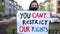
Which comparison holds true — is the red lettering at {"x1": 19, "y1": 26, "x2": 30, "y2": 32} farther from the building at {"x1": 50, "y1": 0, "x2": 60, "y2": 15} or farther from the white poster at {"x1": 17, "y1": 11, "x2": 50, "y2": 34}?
the building at {"x1": 50, "y1": 0, "x2": 60, "y2": 15}

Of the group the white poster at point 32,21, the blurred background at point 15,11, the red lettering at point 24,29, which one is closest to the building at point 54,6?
the blurred background at point 15,11

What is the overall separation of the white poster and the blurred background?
13 centimetres

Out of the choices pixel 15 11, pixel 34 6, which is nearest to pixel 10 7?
pixel 15 11

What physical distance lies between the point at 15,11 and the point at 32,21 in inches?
12.2

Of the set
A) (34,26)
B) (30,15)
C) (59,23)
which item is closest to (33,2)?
(30,15)

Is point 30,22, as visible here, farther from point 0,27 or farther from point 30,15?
point 0,27

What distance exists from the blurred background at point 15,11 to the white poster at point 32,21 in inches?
4.9

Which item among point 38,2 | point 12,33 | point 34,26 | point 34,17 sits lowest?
point 12,33

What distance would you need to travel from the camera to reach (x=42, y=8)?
6.96ft

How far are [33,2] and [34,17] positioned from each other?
0.23 metres

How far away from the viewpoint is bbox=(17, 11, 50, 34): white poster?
1.99 m

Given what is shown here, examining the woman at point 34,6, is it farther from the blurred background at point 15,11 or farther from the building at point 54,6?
the building at point 54,6

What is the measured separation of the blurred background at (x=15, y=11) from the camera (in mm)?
2100

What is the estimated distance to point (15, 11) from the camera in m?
2.12
